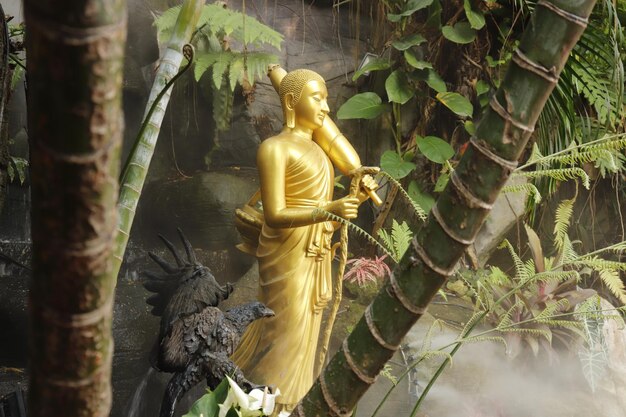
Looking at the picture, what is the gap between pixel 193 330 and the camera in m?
2.21

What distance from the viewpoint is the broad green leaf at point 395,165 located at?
3.72 m

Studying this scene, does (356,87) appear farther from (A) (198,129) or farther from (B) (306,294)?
(B) (306,294)

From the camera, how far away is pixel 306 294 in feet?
8.39

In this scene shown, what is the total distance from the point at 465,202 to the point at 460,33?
11.3 feet

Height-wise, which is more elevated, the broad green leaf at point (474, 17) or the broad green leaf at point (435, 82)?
the broad green leaf at point (474, 17)

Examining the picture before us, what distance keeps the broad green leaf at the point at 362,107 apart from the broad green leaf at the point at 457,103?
0.34 meters

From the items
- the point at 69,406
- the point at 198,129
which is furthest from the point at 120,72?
the point at 198,129

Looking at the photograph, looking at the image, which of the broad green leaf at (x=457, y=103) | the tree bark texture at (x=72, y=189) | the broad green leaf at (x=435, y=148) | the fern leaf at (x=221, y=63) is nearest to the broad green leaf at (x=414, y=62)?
the broad green leaf at (x=457, y=103)

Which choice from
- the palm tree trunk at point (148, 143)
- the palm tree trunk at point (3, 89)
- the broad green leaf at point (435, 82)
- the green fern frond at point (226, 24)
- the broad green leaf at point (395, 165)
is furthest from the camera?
the broad green leaf at point (435, 82)

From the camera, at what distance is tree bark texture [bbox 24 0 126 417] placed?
269mm

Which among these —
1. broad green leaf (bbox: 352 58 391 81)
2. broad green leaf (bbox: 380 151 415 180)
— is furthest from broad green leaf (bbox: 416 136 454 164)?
broad green leaf (bbox: 352 58 391 81)

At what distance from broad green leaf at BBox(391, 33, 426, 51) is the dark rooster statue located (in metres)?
1.96

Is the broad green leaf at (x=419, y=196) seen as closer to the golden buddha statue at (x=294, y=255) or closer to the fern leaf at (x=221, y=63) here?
the fern leaf at (x=221, y=63)

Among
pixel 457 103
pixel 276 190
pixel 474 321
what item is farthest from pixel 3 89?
pixel 457 103
